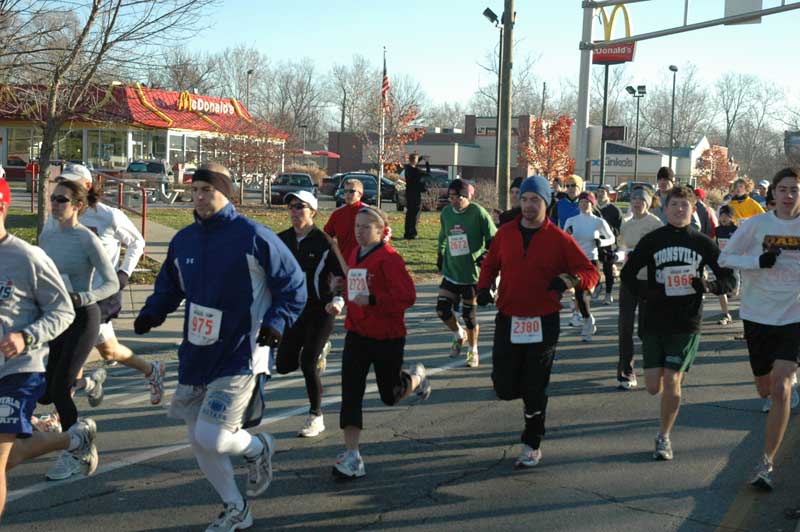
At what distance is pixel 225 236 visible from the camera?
4934 millimetres

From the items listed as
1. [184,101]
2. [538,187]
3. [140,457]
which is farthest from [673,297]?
[184,101]

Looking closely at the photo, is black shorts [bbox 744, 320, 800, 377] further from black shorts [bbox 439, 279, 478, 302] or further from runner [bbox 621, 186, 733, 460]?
black shorts [bbox 439, 279, 478, 302]

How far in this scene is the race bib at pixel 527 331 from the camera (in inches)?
246

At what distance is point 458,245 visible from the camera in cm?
971

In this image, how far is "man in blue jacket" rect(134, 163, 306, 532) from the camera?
4.85 meters

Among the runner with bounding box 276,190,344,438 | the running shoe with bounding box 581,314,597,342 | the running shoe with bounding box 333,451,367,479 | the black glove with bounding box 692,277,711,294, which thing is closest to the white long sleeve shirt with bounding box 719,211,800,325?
the black glove with bounding box 692,277,711,294

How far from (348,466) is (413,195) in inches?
682

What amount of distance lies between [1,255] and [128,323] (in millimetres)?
7411

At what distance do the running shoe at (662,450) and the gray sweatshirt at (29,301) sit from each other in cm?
409

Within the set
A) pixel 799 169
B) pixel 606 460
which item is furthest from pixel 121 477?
pixel 799 169

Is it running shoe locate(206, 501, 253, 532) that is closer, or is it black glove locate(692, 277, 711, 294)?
running shoe locate(206, 501, 253, 532)

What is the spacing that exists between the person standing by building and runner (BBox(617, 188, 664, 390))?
13.8 m

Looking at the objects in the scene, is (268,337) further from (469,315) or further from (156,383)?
(469,315)

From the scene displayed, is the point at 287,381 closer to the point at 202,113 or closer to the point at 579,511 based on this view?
the point at 579,511
